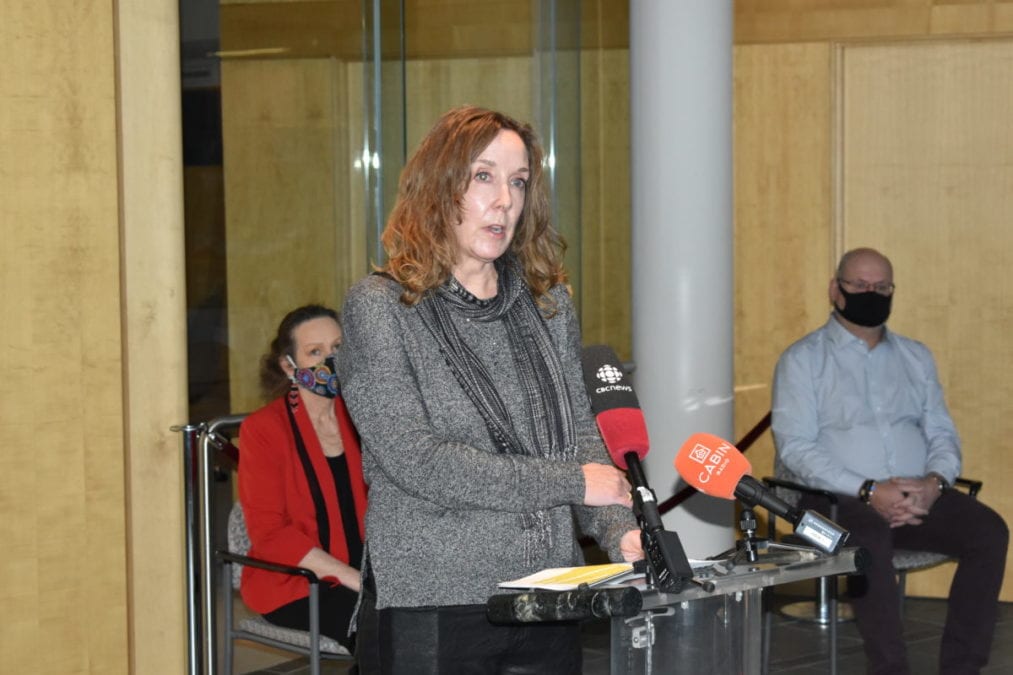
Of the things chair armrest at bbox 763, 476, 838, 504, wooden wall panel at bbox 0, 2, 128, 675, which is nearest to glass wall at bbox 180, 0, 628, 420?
wooden wall panel at bbox 0, 2, 128, 675

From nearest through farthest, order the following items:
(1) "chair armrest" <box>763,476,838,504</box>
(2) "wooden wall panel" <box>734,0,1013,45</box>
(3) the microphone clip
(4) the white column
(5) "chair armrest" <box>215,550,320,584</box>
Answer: (3) the microphone clip, (5) "chair armrest" <box>215,550,320,584</box>, (1) "chair armrest" <box>763,476,838,504</box>, (4) the white column, (2) "wooden wall panel" <box>734,0,1013,45</box>

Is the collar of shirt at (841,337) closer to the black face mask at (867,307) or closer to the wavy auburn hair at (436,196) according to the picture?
the black face mask at (867,307)

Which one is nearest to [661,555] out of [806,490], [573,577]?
[573,577]

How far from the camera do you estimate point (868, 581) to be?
4.84 m

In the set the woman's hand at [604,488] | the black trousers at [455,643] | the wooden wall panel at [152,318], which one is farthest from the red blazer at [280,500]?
the woman's hand at [604,488]

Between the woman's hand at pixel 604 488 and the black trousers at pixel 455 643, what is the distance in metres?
0.25

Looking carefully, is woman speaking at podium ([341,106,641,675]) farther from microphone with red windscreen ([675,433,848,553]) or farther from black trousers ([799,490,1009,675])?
black trousers ([799,490,1009,675])

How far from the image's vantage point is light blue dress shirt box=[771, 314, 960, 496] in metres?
5.34

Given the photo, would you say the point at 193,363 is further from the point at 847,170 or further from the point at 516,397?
the point at 847,170

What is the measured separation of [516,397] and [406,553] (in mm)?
299

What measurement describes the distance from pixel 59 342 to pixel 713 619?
2241mm

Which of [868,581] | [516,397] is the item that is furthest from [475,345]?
[868,581]

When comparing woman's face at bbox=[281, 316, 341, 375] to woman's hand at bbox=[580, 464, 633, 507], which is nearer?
woman's hand at bbox=[580, 464, 633, 507]

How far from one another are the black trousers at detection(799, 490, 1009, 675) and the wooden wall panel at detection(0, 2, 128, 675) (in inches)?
97.9
